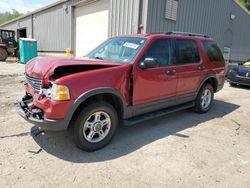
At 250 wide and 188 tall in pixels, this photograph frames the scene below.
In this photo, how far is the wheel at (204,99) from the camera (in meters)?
5.41

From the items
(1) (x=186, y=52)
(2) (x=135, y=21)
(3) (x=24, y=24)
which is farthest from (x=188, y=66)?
(3) (x=24, y=24)

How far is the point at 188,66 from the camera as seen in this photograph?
187 inches

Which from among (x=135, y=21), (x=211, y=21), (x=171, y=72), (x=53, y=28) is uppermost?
(x=211, y=21)

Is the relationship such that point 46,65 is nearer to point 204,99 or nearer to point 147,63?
point 147,63

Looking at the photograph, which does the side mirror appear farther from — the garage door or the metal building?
the garage door

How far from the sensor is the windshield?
153 inches

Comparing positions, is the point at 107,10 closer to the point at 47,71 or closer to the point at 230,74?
the point at 230,74

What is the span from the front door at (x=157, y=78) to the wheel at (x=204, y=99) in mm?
1181

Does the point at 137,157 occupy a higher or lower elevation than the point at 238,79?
lower

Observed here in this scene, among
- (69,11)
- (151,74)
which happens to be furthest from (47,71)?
(69,11)

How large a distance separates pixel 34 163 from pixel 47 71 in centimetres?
130

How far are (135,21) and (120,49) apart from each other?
4.92 m

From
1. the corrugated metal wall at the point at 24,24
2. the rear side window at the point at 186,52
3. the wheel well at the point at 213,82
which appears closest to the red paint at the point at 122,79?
the rear side window at the point at 186,52

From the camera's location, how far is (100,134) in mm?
3494
